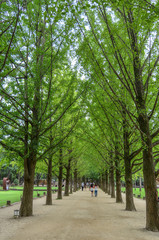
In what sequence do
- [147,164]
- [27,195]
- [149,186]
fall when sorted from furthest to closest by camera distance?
[27,195]
[147,164]
[149,186]

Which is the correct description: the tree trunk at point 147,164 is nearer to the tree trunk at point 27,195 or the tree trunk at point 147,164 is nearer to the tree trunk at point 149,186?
the tree trunk at point 149,186

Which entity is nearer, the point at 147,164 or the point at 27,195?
the point at 147,164

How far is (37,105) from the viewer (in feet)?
36.9

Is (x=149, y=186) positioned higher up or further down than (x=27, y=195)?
higher up

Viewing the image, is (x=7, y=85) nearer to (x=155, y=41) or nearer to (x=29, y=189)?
(x=29, y=189)

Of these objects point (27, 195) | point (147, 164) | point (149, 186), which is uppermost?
point (147, 164)

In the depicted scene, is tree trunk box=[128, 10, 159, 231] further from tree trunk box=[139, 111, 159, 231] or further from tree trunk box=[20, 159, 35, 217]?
tree trunk box=[20, 159, 35, 217]

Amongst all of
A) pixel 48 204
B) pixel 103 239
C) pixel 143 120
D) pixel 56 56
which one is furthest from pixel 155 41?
pixel 48 204

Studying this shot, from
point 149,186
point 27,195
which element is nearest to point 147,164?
point 149,186

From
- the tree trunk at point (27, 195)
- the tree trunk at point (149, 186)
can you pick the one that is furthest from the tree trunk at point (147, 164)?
the tree trunk at point (27, 195)

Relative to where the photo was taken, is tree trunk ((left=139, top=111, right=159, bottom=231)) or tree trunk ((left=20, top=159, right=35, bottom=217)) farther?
tree trunk ((left=20, top=159, right=35, bottom=217))

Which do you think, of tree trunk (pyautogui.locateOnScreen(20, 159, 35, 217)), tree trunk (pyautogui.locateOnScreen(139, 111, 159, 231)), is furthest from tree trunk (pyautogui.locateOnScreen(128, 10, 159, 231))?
tree trunk (pyautogui.locateOnScreen(20, 159, 35, 217))

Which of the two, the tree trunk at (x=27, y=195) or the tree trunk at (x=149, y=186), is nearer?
the tree trunk at (x=149, y=186)

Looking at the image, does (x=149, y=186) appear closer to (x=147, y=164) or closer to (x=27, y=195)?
(x=147, y=164)
